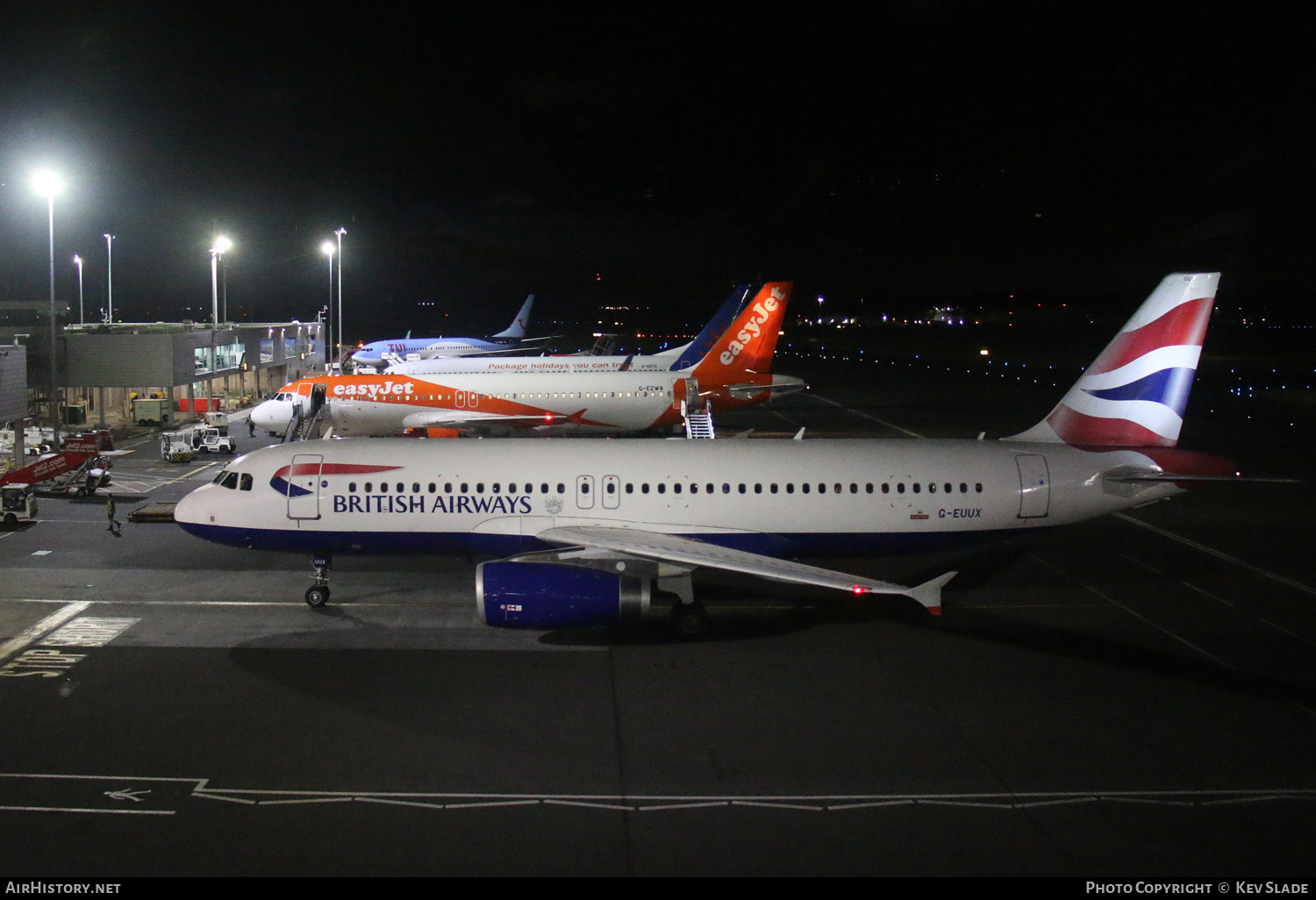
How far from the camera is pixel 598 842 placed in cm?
1197

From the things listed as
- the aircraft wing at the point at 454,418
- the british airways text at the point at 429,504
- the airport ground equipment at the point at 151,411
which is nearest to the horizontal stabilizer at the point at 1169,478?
the british airways text at the point at 429,504

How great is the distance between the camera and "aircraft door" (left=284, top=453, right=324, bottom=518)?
2128 cm

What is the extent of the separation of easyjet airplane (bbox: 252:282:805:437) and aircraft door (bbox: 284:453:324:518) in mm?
24270

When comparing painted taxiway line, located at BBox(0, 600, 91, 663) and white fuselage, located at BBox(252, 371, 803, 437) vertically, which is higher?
white fuselage, located at BBox(252, 371, 803, 437)

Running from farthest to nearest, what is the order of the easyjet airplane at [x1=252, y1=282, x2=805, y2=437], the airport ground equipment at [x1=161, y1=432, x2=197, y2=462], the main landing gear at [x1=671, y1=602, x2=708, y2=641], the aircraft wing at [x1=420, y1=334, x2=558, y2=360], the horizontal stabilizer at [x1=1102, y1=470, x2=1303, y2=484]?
the aircraft wing at [x1=420, y1=334, x2=558, y2=360] < the easyjet airplane at [x1=252, y1=282, x2=805, y2=437] < the airport ground equipment at [x1=161, y1=432, x2=197, y2=462] < the horizontal stabilizer at [x1=1102, y1=470, x2=1303, y2=484] < the main landing gear at [x1=671, y1=602, x2=708, y2=641]

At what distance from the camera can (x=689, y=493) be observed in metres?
21.5

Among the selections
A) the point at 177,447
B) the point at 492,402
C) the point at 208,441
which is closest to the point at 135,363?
the point at 208,441

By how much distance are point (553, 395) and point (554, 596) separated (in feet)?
101

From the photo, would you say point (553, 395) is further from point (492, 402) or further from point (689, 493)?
point (689, 493)

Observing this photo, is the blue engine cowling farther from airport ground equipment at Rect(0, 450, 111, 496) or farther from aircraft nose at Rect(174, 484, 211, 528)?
airport ground equipment at Rect(0, 450, 111, 496)

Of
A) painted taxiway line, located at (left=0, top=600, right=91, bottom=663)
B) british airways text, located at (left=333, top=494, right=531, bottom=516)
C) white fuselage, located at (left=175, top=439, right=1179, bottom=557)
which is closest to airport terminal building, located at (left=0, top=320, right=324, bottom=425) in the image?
painted taxiway line, located at (left=0, top=600, right=91, bottom=663)

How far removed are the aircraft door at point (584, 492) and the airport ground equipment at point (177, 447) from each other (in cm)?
2775

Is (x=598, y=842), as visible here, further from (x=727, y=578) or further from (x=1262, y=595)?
(x=1262, y=595)

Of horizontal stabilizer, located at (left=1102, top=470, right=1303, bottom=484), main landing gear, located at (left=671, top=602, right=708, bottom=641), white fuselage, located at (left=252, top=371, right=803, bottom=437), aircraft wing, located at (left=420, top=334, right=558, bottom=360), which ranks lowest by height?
main landing gear, located at (left=671, top=602, right=708, bottom=641)
